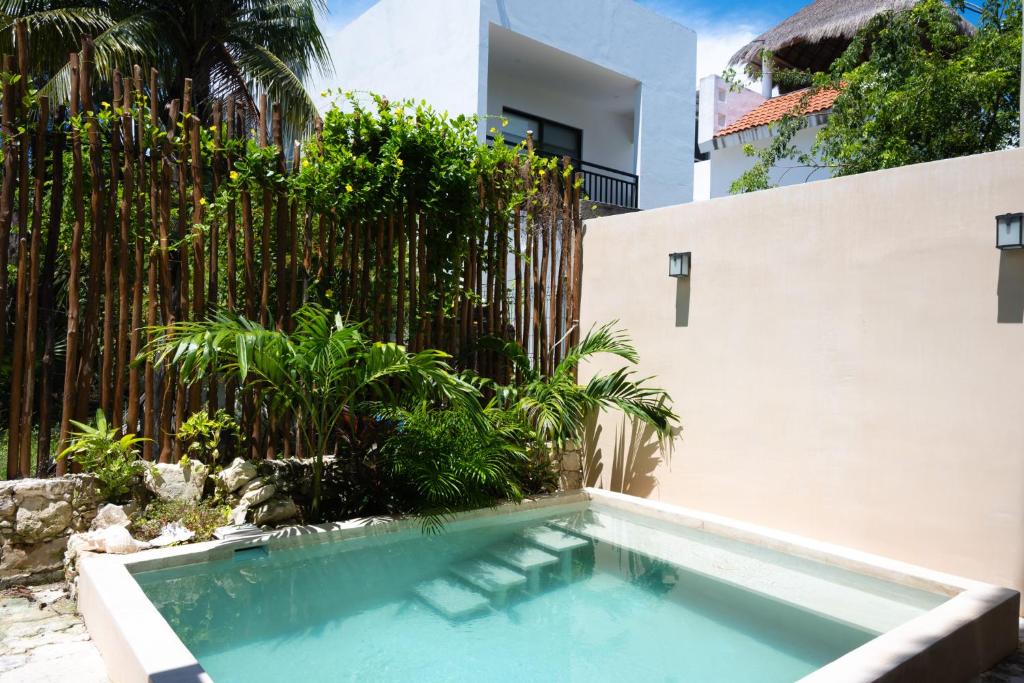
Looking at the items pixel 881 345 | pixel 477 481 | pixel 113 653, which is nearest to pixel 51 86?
pixel 477 481

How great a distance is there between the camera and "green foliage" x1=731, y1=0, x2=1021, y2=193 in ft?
26.1

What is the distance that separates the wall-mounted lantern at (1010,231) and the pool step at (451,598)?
3.31 m

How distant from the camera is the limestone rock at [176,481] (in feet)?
13.6

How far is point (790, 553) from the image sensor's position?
165 inches

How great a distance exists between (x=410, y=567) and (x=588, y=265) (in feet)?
11.2

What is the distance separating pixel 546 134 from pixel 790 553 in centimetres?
1035

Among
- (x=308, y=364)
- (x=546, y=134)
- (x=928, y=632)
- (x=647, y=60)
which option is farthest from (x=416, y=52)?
(x=928, y=632)

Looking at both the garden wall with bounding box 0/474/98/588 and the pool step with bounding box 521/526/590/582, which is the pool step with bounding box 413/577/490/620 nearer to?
the pool step with bounding box 521/526/590/582

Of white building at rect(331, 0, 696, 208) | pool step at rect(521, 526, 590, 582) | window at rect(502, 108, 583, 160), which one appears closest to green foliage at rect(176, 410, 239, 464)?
pool step at rect(521, 526, 590, 582)

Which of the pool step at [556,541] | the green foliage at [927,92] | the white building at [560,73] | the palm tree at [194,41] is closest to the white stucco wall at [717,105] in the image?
the white building at [560,73]

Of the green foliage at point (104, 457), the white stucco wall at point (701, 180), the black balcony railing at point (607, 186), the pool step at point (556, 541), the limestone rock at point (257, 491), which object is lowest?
the pool step at point (556, 541)

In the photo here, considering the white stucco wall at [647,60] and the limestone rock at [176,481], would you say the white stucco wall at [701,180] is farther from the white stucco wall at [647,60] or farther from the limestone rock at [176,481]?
the limestone rock at [176,481]

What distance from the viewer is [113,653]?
278cm

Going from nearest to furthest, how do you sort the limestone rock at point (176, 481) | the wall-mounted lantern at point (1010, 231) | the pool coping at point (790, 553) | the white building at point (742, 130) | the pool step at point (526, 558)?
the pool coping at point (790, 553), the wall-mounted lantern at point (1010, 231), the pool step at point (526, 558), the limestone rock at point (176, 481), the white building at point (742, 130)
